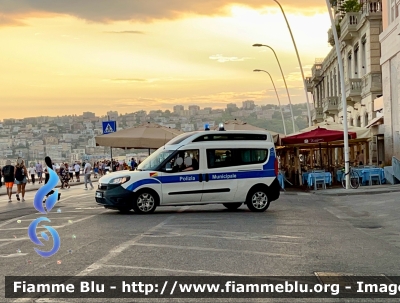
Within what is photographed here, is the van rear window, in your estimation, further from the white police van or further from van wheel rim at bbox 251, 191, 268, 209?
van wheel rim at bbox 251, 191, 268, 209

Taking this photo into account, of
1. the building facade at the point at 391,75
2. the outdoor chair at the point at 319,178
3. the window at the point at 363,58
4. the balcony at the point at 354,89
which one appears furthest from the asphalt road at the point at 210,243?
the window at the point at 363,58

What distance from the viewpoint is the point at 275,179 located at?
18672 millimetres

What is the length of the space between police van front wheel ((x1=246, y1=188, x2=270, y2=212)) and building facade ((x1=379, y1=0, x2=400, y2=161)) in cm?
1549

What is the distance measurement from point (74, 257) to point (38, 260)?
0.51 m

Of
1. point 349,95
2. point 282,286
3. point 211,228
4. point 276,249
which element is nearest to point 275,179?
point 211,228

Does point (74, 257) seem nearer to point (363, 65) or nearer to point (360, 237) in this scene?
point (360, 237)

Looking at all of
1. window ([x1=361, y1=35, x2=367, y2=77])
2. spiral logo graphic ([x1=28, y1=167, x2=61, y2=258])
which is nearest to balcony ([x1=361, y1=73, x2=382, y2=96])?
window ([x1=361, y1=35, x2=367, y2=77])

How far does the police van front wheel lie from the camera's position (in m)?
18.3

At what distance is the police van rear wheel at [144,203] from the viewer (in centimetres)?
1773

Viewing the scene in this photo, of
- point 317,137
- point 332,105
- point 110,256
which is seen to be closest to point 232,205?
point 110,256

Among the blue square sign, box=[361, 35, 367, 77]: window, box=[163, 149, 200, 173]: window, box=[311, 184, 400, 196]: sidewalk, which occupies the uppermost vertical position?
box=[361, 35, 367, 77]: window

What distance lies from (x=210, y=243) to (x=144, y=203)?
22.0 ft

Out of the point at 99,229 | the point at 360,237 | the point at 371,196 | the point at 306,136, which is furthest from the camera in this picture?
the point at 306,136

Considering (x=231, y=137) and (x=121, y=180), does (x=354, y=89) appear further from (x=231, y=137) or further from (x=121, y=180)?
(x=121, y=180)
